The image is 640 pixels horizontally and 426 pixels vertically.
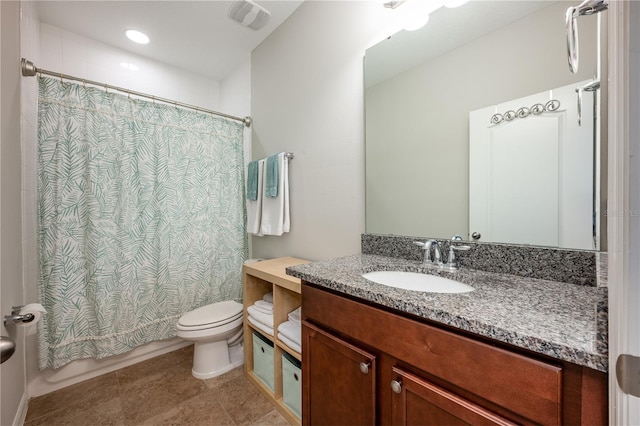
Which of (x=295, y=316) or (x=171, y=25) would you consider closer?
(x=295, y=316)

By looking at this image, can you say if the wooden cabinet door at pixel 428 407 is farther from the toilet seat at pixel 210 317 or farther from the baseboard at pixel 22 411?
the baseboard at pixel 22 411

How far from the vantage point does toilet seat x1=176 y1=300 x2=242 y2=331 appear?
66.0 inches

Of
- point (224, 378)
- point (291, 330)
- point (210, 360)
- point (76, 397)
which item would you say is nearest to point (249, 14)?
point (291, 330)

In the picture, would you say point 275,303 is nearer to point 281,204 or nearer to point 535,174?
point 281,204

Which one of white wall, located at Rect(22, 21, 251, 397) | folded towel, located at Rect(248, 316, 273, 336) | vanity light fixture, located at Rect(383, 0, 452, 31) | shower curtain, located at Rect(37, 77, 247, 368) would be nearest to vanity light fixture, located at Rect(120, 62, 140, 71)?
white wall, located at Rect(22, 21, 251, 397)

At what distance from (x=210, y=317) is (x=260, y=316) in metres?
0.44

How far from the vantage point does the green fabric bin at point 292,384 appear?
135 centimetres

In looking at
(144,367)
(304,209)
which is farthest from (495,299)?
(144,367)

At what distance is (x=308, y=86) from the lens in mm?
1800

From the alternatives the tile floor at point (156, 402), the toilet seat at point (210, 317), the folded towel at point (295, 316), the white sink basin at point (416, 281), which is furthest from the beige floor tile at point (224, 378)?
the white sink basin at point (416, 281)

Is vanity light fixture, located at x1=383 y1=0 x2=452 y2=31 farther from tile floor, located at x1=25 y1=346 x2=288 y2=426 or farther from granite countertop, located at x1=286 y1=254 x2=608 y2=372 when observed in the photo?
tile floor, located at x1=25 y1=346 x2=288 y2=426

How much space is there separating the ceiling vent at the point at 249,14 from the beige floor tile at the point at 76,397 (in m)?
2.65

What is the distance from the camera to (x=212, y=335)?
169 centimetres

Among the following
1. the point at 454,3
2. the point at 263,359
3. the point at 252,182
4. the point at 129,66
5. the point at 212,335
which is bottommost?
the point at 263,359
